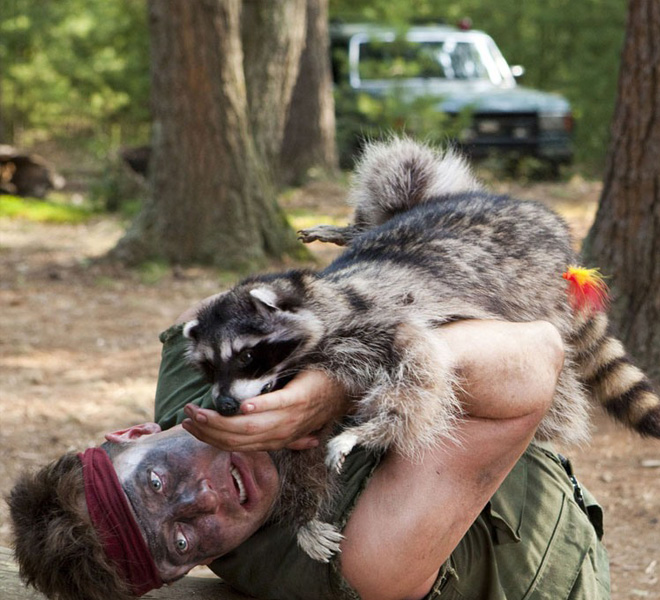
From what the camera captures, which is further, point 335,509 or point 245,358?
point 245,358

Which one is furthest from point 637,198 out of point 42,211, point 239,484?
point 42,211

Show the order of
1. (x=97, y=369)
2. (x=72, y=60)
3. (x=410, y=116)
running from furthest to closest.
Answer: (x=72, y=60), (x=410, y=116), (x=97, y=369)

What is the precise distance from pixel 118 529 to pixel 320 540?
1.55 feet

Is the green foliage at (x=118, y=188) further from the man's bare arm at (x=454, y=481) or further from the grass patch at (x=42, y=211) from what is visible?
the man's bare arm at (x=454, y=481)

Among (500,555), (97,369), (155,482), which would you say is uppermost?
(155,482)

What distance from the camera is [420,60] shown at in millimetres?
10312

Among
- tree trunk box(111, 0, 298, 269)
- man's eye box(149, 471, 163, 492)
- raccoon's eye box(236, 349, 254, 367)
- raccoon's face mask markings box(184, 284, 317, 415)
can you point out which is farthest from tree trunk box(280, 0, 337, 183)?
man's eye box(149, 471, 163, 492)

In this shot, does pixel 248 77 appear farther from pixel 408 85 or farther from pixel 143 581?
pixel 143 581

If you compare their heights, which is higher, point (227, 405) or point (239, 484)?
point (227, 405)

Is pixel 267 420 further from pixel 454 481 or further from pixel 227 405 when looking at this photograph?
pixel 454 481

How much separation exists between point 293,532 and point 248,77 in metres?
6.97

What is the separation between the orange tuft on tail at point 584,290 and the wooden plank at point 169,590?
4.32ft

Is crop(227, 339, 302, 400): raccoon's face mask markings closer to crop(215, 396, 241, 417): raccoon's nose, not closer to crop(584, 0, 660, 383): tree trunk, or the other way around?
crop(215, 396, 241, 417): raccoon's nose

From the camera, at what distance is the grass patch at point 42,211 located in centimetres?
951
